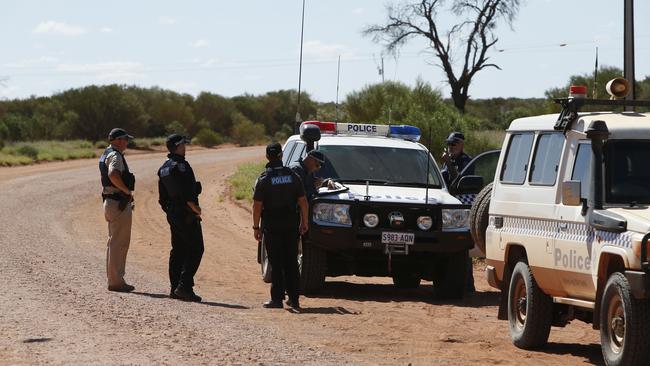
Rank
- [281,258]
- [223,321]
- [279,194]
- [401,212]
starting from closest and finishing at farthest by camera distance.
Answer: [223,321] < [279,194] < [281,258] < [401,212]

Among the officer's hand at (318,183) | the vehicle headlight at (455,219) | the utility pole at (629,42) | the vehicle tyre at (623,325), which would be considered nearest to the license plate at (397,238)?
the vehicle headlight at (455,219)

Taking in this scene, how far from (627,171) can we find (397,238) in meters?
4.90

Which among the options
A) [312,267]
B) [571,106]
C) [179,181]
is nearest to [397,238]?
[312,267]

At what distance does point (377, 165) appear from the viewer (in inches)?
601

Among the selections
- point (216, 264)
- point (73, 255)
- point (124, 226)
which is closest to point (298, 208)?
point (124, 226)

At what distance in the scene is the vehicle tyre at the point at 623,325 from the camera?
838 centimetres

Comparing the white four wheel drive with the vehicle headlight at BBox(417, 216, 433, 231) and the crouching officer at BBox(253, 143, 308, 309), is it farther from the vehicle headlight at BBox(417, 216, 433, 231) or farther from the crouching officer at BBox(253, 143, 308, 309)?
the vehicle headlight at BBox(417, 216, 433, 231)

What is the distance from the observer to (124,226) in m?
14.4

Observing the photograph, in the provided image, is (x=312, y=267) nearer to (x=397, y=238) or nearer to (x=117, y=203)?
(x=397, y=238)

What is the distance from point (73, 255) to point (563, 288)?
10.2m

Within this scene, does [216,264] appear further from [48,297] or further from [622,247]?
[622,247]

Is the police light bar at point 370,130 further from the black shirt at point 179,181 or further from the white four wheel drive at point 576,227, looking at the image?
the white four wheel drive at point 576,227

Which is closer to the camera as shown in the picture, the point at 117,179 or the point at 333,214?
the point at 333,214

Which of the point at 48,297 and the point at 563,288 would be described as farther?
the point at 48,297
